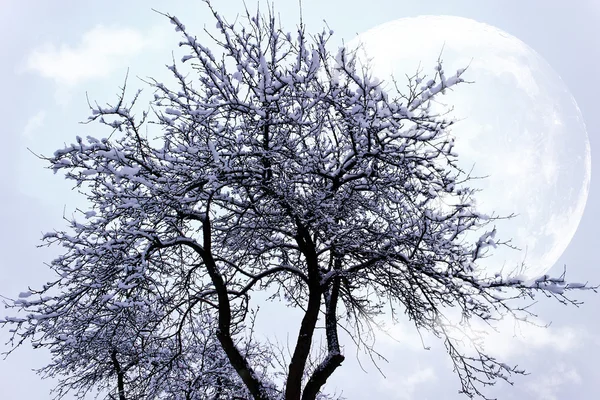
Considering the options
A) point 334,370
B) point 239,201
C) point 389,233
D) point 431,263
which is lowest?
point 334,370

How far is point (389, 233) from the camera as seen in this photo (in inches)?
300

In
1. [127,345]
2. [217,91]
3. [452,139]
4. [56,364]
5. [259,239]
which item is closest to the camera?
[452,139]

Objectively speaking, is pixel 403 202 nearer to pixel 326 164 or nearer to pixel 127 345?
pixel 326 164

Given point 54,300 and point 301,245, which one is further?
point 301,245

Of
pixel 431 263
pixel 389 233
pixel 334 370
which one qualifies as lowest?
pixel 334 370

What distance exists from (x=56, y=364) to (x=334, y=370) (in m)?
9.78

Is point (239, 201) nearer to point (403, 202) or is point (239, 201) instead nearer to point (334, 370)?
point (403, 202)

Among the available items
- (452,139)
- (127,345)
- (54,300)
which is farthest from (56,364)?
(452,139)

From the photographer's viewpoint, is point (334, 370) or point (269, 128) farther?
point (334, 370)

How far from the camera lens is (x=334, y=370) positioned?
8172mm

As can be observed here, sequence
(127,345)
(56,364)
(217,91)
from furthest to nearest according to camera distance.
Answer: (127,345)
(56,364)
(217,91)

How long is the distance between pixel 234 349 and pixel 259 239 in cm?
216

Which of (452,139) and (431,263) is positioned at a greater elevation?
(452,139)

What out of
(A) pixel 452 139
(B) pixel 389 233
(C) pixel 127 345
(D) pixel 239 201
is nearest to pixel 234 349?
(D) pixel 239 201
